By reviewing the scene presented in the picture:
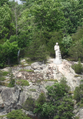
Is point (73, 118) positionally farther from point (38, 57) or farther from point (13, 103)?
point (38, 57)

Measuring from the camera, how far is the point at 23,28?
42.1m

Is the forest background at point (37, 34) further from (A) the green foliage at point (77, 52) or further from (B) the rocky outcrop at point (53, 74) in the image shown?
(B) the rocky outcrop at point (53, 74)

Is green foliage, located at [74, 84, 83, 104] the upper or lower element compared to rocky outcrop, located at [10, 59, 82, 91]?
lower

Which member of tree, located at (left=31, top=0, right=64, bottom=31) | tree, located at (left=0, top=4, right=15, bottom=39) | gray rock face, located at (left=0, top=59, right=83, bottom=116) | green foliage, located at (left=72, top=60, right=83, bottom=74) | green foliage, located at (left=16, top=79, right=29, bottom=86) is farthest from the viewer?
tree, located at (left=31, top=0, right=64, bottom=31)

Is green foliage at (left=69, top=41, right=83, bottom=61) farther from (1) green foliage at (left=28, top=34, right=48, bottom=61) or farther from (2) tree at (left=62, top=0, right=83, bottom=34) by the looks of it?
(2) tree at (left=62, top=0, right=83, bottom=34)

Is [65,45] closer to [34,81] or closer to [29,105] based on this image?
[34,81]

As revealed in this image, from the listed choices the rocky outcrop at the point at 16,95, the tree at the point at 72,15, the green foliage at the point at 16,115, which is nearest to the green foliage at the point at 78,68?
the rocky outcrop at the point at 16,95

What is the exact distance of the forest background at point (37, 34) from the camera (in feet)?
128

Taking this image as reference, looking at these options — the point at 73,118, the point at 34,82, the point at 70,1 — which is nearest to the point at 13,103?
the point at 34,82

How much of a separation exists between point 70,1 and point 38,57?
1932 centimetres

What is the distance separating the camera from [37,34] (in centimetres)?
4228

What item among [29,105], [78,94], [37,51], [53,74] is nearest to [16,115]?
[29,105]

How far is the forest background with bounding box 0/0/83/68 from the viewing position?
3894cm

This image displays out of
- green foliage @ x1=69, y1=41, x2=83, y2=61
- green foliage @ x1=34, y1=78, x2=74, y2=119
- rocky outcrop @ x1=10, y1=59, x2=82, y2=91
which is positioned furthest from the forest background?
green foliage @ x1=34, y1=78, x2=74, y2=119
